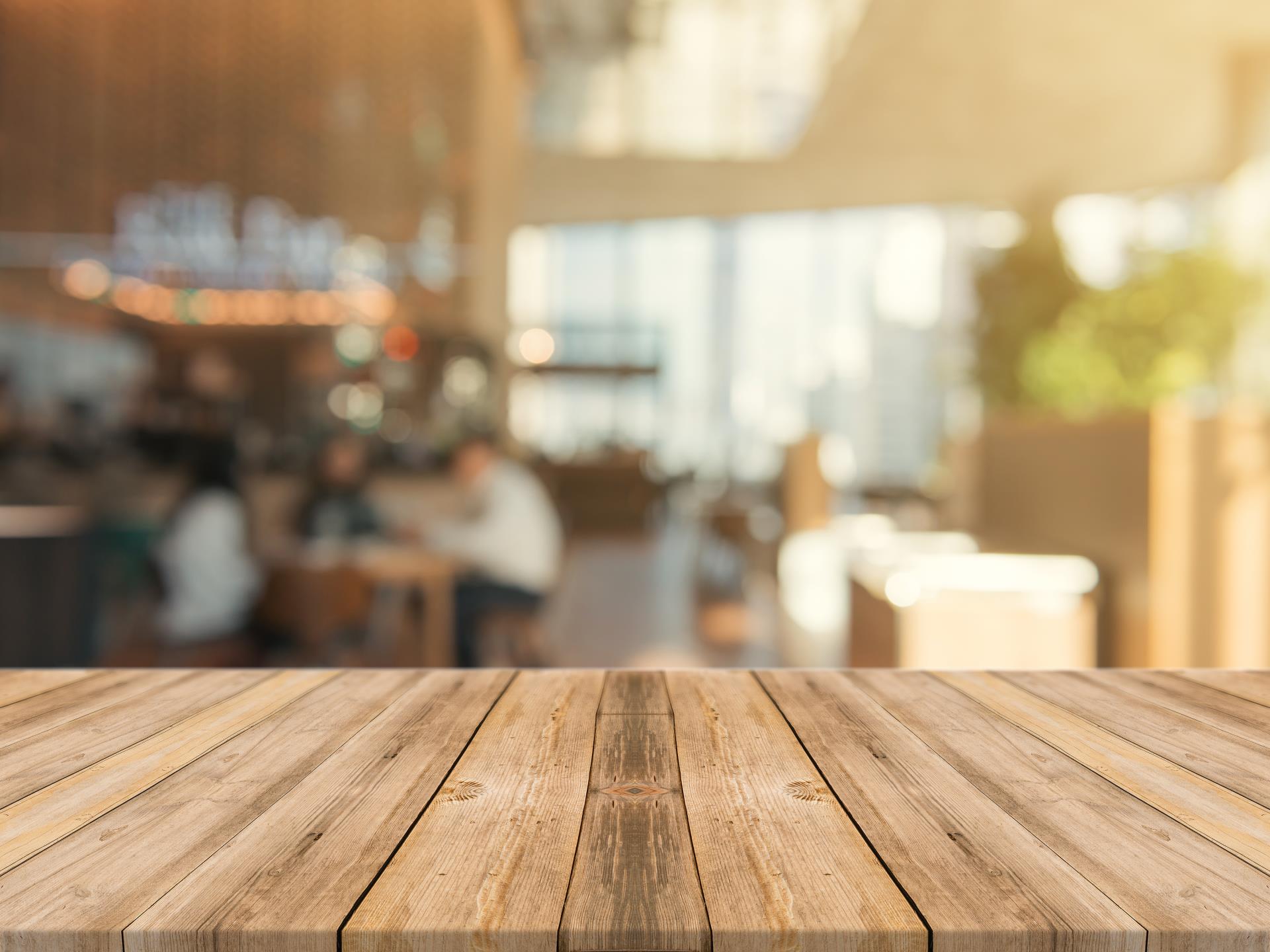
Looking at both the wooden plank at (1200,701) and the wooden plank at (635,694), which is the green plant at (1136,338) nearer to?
the wooden plank at (1200,701)

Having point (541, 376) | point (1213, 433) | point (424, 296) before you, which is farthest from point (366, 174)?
point (1213, 433)

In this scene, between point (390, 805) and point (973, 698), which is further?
point (973, 698)

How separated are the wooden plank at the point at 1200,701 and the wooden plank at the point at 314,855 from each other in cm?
100

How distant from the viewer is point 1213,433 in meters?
3.62

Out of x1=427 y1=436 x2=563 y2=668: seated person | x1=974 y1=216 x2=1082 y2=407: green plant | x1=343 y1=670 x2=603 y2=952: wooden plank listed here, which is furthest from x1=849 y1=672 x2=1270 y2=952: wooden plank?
x1=974 y1=216 x2=1082 y2=407: green plant

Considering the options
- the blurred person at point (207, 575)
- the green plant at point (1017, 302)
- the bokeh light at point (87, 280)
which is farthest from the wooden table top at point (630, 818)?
the bokeh light at point (87, 280)

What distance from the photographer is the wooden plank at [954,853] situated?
30.5 inches

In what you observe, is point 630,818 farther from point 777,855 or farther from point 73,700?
point 73,700

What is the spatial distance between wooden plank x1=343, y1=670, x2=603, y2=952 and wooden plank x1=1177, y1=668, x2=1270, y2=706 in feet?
3.34

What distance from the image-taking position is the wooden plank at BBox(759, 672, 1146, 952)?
2.54 feet

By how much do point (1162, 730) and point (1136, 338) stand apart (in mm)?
6545

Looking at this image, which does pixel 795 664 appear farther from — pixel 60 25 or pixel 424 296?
pixel 60 25

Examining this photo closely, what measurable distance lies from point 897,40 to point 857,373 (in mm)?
7392

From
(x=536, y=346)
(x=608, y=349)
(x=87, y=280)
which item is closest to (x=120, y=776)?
(x=87, y=280)
